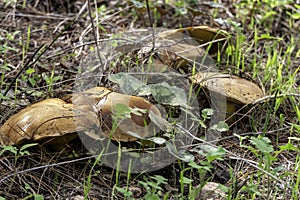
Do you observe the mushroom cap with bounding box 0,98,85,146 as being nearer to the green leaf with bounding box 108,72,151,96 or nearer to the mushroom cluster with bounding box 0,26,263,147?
the mushroom cluster with bounding box 0,26,263,147

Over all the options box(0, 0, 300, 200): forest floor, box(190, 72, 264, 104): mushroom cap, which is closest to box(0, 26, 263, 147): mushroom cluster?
box(190, 72, 264, 104): mushroom cap

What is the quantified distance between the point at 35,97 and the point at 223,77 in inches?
44.1

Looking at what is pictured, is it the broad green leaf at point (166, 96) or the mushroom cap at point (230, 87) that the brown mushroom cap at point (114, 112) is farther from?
the mushroom cap at point (230, 87)

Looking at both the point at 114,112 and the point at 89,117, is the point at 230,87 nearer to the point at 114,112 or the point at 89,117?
the point at 114,112

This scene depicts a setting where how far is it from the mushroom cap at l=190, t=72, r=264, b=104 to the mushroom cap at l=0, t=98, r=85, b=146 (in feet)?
2.64

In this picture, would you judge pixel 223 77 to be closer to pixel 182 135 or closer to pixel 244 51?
pixel 182 135

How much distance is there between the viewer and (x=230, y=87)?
2520 mm

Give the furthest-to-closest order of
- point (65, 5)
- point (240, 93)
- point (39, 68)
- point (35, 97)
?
point (65, 5) < point (39, 68) < point (35, 97) < point (240, 93)

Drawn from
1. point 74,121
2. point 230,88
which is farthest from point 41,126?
point 230,88

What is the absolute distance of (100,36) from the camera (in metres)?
3.60

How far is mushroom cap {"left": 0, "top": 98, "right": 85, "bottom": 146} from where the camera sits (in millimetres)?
2109

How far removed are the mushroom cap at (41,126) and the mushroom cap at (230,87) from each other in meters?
0.80

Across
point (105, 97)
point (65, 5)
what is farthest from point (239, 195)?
point (65, 5)

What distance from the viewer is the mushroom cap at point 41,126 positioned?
2109mm
